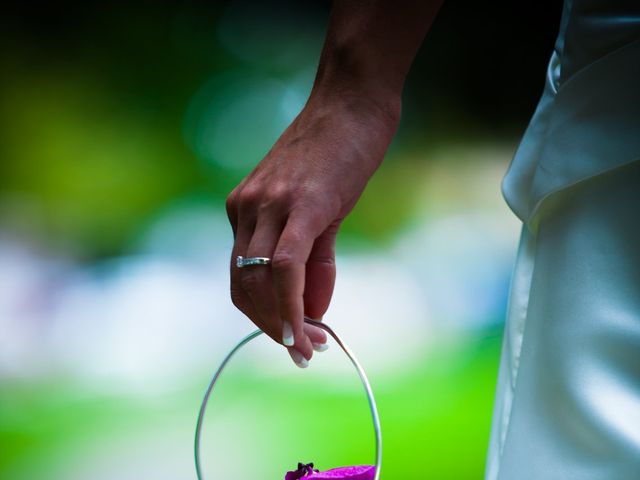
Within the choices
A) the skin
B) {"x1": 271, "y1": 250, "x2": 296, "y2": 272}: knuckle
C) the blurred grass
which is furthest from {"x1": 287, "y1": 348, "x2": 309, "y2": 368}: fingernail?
the blurred grass

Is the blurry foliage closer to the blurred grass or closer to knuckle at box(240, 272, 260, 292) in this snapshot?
the blurred grass

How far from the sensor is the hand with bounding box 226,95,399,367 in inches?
16.8

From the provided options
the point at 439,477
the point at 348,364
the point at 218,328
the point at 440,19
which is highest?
the point at 440,19

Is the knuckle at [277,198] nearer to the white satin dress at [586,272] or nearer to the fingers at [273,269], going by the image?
the fingers at [273,269]

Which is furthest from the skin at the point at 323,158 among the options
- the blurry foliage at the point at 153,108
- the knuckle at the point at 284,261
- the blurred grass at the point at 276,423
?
the blurry foliage at the point at 153,108

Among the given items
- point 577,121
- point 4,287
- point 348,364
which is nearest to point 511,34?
point 348,364

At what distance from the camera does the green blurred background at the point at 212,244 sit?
2426 mm

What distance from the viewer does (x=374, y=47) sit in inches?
18.5

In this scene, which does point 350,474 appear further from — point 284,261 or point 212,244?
point 212,244

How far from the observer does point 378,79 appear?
1.56ft

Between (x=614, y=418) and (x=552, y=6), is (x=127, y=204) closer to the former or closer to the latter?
(x=552, y=6)

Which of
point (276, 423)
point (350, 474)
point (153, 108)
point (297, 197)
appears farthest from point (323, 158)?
point (153, 108)

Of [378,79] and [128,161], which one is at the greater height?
[128,161]

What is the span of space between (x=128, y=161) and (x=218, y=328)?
94 centimetres
